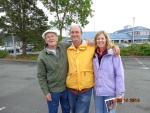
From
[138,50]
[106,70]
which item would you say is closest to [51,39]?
[106,70]

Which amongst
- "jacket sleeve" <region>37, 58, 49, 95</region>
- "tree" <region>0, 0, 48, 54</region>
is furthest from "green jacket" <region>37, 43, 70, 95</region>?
"tree" <region>0, 0, 48, 54</region>

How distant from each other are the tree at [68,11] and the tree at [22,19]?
5.78 ft

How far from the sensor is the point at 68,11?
21734 mm

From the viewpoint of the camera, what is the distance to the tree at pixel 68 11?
831 inches

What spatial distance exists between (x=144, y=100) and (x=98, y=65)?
10.7 ft

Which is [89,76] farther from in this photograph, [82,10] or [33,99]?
[82,10]

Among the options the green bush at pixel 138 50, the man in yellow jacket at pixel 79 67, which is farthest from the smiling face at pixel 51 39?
the green bush at pixel 138 50

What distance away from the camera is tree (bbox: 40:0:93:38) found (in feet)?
69.3

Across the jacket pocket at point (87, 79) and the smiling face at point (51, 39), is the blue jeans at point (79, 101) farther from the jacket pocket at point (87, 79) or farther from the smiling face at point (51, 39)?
the smiling face at point (51, 39)

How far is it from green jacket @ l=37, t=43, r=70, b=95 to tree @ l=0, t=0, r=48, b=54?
17.9 meters

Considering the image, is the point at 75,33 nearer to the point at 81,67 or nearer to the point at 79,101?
the point at 81,67

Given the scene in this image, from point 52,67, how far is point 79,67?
1.40ft

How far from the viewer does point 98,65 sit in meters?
2.66

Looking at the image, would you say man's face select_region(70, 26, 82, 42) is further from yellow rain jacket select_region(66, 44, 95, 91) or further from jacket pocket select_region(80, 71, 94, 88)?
jacket pocket select_region(80, 71, 94, 88)
